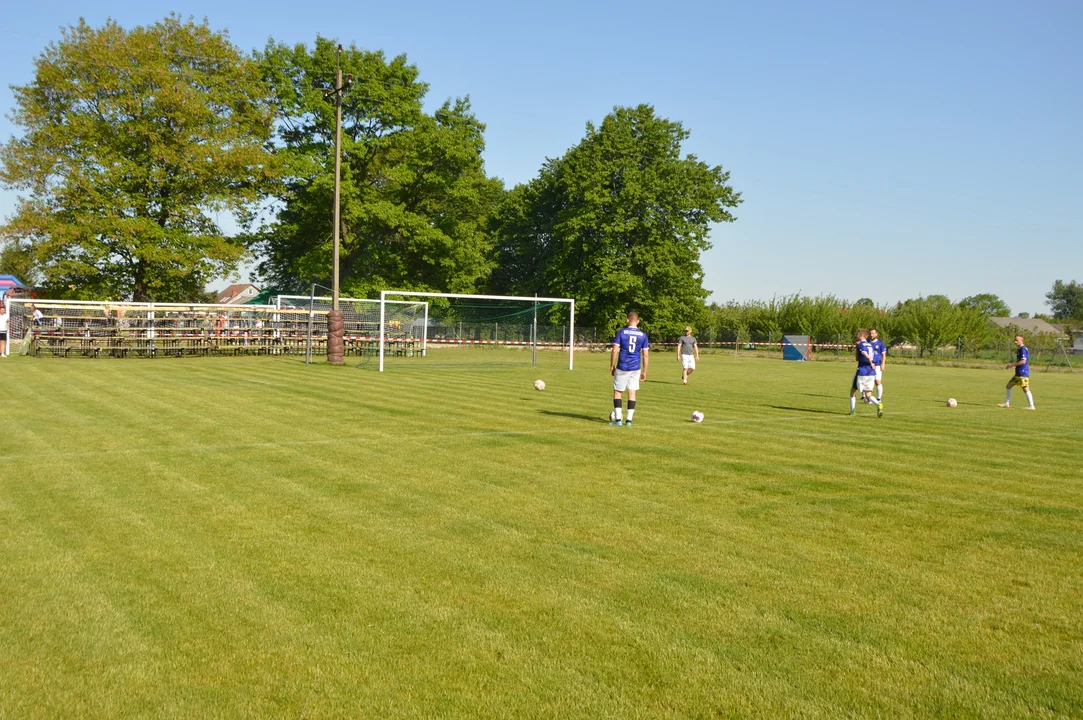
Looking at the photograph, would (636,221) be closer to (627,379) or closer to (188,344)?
(188,344)

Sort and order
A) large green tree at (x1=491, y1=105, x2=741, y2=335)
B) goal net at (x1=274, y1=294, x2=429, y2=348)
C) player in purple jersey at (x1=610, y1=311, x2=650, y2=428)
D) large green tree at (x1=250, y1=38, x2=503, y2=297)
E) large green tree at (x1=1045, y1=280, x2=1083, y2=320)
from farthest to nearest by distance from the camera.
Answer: large green tree at (x1=1045, y1=280, x2=1083, y2=320), large green tree at (x1=491, y1=105, x2=741, y2=335), large green tree at (x1=250, y1=38, x2=503, y2=297), goal net at (x1=274, y1=294, x2=429, y2=348), player in purple jersey at (x1=610, y1=311, x2=650, y2=428)

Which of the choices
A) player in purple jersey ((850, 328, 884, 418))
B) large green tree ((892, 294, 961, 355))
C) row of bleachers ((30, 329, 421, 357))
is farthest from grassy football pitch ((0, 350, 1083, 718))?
large green tree ((892, 294, 961, 355))

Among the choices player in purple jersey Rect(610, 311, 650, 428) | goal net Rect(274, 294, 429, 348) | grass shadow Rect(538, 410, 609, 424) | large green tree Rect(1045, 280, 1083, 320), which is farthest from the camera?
large green tree Rect(1045, 280, 1083, 320)

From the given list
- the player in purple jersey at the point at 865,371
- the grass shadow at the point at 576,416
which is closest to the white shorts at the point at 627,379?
the grass shadow at the point at 576,416

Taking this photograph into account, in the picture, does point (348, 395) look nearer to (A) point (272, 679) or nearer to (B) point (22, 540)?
(B) point (22, 540)

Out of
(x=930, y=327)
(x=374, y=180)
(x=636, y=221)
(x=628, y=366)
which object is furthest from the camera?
(x=930, y=327)

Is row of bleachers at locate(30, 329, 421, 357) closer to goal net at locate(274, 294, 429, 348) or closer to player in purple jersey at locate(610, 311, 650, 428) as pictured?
goal net at locate(274, 294, 429, 348)

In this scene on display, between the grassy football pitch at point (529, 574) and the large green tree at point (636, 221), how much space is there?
43.6 meters

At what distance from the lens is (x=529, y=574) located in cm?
609

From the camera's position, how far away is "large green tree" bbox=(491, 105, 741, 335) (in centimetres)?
5625

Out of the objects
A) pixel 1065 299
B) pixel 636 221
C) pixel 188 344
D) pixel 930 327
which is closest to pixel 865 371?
pixel 188 344

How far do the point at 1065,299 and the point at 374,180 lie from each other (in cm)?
15352

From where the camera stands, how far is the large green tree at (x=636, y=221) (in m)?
56.2

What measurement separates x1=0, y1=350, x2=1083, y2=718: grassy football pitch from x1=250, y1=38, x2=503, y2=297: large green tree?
35850 millimetres
